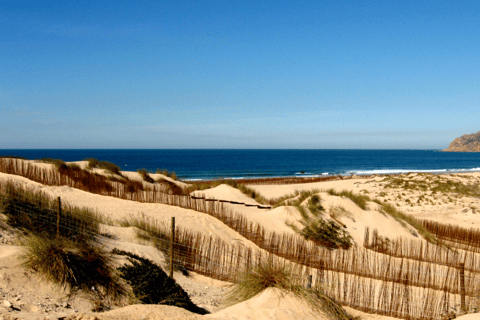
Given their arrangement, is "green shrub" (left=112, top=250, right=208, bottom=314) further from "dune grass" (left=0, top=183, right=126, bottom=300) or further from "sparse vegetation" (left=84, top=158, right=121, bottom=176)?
"sparse vegetation" (left=84, top=158, right=121, bottom=176)

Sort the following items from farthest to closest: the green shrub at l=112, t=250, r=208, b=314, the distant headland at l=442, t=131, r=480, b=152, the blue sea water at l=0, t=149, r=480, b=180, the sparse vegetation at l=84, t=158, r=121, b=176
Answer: the distant headland at l=442, t=131, r=480, b=152
the blue sea water at l=0, t=149, r=480, b=180
the sparse vegetation at l=84, t=158, r=121, b=176
the green shrub at l=112, t=250, r=208, b=314

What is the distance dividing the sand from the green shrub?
1.60ft

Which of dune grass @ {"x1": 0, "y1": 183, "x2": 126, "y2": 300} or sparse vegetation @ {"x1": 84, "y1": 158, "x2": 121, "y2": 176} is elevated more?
sparse vegetation @ {"x1": 84, "y1": 158, "x2": 121, "y2": 176}

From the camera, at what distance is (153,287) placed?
5.00 meters

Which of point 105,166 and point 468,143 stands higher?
point 468,143

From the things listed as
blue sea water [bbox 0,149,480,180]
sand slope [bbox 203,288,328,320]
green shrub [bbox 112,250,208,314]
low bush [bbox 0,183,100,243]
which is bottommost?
blue sea water [bbox 0,149,480,180]

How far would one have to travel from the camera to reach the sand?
4.28 meters

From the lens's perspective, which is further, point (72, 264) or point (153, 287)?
point (72, 264)

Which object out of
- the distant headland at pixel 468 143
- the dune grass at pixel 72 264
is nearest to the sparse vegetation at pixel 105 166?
the dune grass at pixel 72 264

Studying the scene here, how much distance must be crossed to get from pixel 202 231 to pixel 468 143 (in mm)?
214411

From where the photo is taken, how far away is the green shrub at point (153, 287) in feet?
15.9

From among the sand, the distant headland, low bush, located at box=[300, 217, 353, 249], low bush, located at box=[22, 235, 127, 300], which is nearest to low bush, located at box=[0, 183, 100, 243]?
the sand

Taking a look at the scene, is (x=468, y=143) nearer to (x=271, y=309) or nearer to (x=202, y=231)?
(x=202, y=231)

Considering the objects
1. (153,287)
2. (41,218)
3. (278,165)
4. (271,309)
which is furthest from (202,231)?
(278,165)
